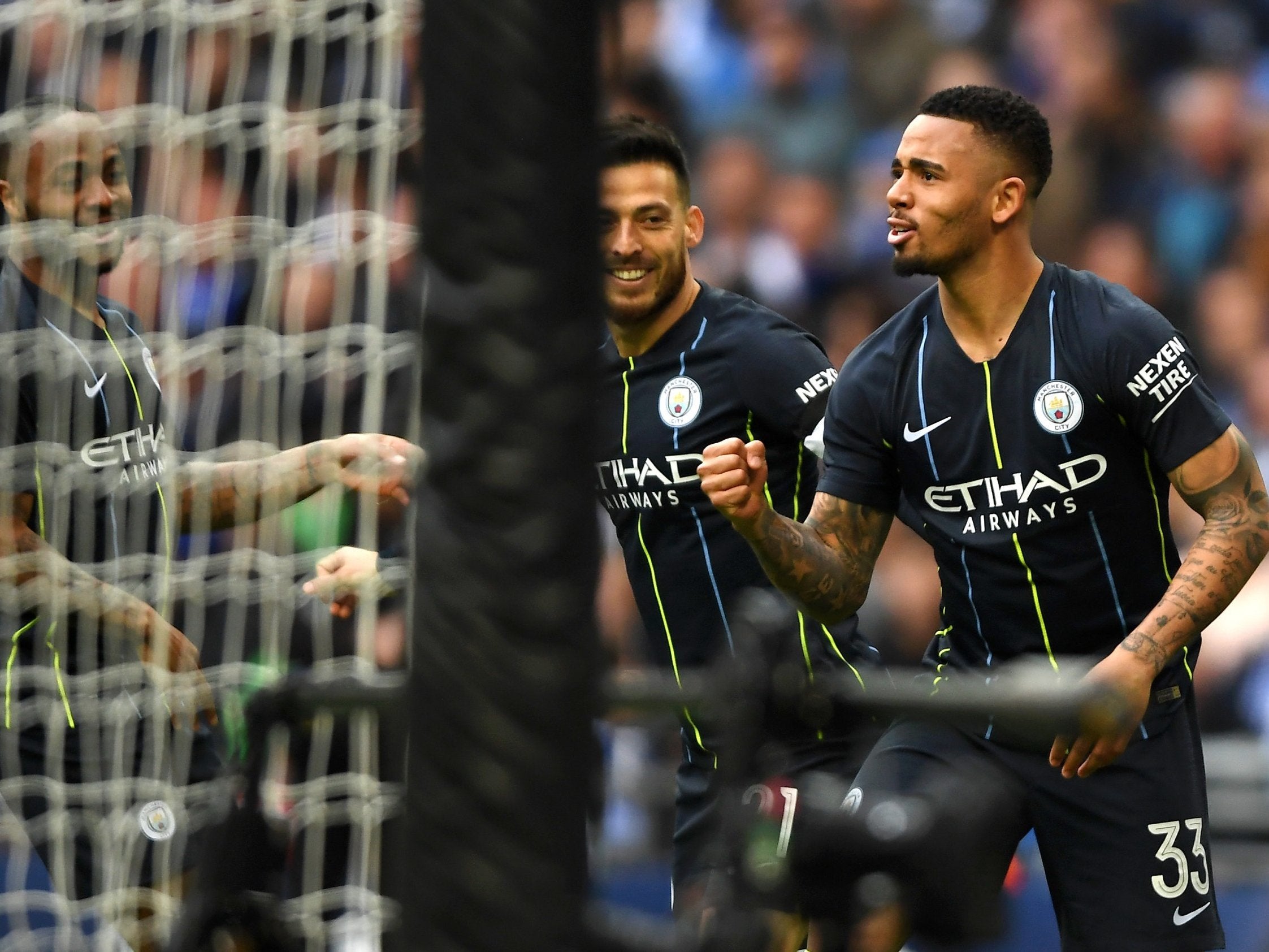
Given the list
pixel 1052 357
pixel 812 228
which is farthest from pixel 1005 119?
pixel 812 228

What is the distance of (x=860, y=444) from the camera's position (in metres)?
3.27

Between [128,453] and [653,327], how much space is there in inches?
49.3

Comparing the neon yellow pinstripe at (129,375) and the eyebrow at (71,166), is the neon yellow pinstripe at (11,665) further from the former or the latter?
the eyebrow at (71,166)

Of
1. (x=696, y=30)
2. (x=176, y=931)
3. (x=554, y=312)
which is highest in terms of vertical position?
(x=696, y=30)

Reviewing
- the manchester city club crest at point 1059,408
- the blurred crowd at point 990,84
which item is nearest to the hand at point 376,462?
the manchester city club crest at point 1059,408

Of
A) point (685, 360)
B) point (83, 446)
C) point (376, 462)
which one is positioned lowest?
point (376, 462)

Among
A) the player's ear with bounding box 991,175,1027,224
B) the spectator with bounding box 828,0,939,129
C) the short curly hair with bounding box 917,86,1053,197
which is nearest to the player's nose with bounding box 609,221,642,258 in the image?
the short curly hair with bounding box 917,86,1053,197

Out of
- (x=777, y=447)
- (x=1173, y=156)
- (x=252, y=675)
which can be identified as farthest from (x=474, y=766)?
(x=1173, y=156)

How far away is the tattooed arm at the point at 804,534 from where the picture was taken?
109 inches

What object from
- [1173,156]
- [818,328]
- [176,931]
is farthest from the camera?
[818,328]

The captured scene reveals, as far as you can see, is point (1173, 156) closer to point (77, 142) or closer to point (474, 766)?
point (77, 142)

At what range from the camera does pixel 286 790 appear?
3.11m

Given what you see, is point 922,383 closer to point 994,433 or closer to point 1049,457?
point 994,433

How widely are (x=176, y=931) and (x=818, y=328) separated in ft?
17.4
